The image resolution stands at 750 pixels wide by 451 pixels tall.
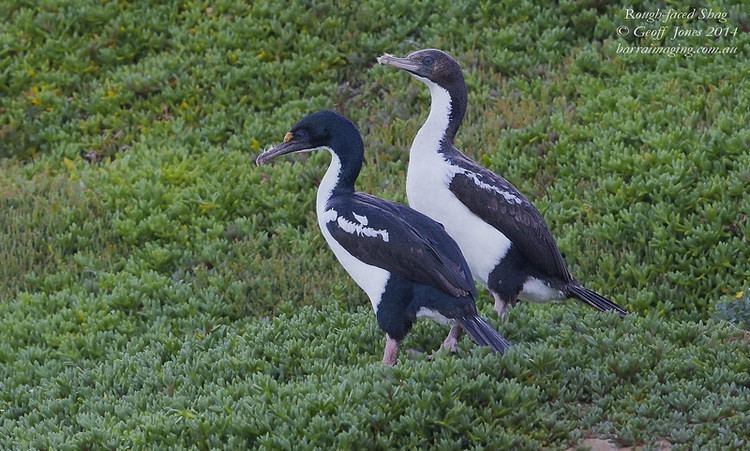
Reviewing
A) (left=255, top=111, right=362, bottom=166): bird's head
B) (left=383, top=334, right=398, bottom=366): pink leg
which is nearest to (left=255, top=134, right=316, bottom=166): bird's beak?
(left=255, top=111, right=362, bottom=166): bird's head

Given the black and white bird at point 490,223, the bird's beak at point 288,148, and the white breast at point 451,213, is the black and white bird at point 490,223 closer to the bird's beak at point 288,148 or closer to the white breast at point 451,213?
the white breast at point 451,213

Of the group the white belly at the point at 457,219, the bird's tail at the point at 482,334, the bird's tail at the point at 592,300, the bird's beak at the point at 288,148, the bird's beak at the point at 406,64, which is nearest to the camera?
the bird's tail at the point at 482,334

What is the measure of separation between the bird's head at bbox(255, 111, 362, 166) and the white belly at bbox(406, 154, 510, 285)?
59 centimetres

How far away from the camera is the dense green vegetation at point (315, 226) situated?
7594 mm

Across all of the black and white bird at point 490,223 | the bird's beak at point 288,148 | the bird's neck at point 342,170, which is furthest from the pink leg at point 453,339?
the bird's beak at point 288,148

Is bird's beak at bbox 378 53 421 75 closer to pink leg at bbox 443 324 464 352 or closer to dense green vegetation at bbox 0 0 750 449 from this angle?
dense green vegetation at bbox 0 0 750 449

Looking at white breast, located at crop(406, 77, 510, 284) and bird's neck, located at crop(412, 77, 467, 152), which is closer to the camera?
white breast, located at crop(406, 77, 510, 284)

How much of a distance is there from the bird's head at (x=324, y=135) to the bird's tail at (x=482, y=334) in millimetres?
1536

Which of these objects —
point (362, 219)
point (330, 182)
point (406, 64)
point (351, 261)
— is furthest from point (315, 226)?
point (362, 219)

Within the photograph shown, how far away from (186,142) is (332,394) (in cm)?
691

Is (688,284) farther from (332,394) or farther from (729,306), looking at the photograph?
(332,394)

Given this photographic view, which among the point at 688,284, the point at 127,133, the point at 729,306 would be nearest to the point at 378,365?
the point at 729,306

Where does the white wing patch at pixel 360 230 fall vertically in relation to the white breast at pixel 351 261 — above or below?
above

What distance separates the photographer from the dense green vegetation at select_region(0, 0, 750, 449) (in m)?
7.59
